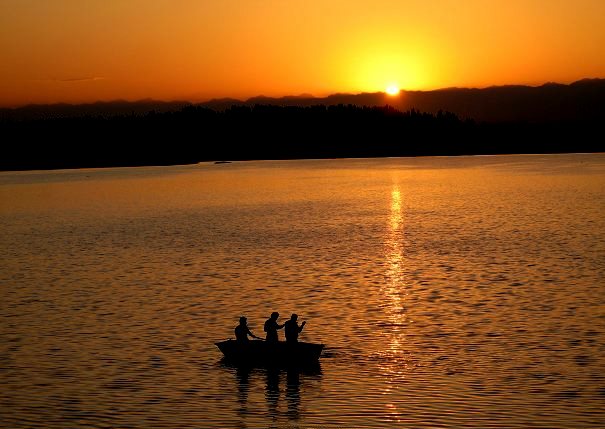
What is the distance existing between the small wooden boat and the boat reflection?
268mm

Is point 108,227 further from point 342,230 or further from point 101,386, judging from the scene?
point 101,386

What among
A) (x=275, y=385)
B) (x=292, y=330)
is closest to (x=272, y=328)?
(x=292, y=330)

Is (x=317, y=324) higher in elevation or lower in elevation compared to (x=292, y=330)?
lower

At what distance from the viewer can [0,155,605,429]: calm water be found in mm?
29984

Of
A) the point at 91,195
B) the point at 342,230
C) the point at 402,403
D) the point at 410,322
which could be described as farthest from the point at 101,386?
the point at 91,195

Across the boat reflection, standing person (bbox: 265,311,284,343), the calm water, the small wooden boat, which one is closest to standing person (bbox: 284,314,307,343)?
the small wooden boat

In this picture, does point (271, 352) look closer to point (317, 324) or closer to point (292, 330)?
point (292, 330)

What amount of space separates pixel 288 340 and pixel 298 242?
2145 inches

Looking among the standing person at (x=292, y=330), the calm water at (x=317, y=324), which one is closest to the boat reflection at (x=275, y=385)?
the calm water at (x=317, y=324)

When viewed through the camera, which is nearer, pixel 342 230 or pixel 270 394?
pixel 270 394

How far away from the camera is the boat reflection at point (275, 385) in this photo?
3019cm

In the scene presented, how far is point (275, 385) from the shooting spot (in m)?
33.4

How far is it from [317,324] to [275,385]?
36.3 feet

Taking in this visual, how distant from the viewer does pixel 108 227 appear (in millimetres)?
111688
